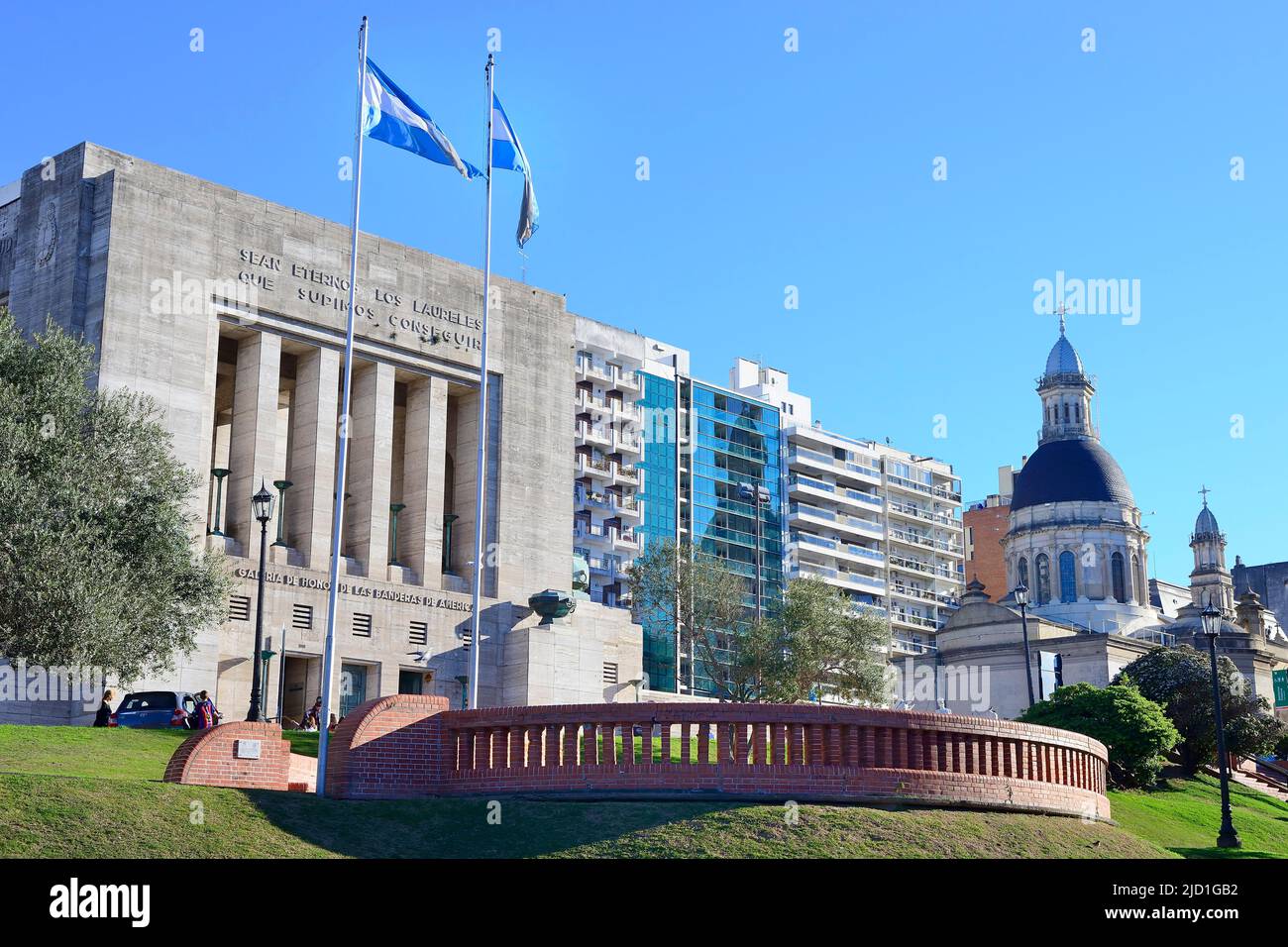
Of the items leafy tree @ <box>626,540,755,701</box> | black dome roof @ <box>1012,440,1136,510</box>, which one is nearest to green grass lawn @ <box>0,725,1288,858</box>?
leafy tree @ <box>626,540,755,701</box>

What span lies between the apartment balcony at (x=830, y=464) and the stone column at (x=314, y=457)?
2558 inches

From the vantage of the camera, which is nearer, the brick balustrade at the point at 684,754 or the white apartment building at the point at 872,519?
the brick balustrade at the point at 684,754

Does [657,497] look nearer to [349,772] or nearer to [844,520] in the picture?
[844,520]

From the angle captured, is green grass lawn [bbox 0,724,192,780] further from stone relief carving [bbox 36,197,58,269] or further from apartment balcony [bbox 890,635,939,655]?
apartment balcony [bbox 890,635,939,655]

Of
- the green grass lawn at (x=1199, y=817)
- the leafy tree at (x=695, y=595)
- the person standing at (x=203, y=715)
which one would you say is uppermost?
the leafy tree at (x=695, y=595)

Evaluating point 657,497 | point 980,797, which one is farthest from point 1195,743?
point 657,497

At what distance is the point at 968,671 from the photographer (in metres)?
89.7

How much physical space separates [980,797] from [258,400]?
34.4 metres

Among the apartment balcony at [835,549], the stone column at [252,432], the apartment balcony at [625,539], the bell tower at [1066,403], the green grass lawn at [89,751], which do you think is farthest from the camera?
the apartment balcony at [835,549]

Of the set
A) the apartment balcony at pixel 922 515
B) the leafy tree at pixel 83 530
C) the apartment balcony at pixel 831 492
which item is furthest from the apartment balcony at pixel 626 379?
the leafy tree at pixel 83 530

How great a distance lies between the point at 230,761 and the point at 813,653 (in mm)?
42040

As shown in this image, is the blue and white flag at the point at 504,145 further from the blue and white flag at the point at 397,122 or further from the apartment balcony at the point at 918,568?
the apartment balcony at the point at 918,568

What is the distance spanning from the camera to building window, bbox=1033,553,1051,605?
10569 cm

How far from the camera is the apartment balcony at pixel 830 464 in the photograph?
4624 inches
